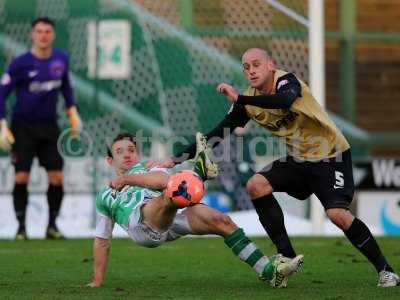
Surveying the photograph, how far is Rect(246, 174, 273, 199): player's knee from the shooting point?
25.2 feet

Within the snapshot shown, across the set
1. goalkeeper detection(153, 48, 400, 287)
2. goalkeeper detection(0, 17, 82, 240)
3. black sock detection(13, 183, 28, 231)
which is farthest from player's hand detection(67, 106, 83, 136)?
goalkeeper detection(153, 48, 400, 287)

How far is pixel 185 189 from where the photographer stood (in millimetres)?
6656

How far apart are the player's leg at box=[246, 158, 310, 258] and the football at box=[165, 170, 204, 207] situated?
1.07 m

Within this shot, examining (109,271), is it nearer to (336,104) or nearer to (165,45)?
(165,45)

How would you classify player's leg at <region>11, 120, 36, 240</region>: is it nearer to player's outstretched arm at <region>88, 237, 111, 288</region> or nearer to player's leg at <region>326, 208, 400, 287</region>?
player's outstretched arm at <region>88, 237, 111, 288</region>

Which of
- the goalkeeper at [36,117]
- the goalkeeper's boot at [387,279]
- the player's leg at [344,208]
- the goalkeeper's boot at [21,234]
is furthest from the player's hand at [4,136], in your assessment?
the goalkeeper's boot at [387,279]

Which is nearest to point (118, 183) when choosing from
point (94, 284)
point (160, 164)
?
point (160, 164)

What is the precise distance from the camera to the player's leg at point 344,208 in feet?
24.6

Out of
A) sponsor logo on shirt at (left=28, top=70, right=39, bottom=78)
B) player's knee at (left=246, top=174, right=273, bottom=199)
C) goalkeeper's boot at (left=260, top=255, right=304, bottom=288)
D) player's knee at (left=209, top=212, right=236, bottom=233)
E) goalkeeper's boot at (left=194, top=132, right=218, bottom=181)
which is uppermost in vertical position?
sponsor logo on shirt at (left=28, top=70, right=39, bottom=78)

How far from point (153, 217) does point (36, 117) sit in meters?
5.85

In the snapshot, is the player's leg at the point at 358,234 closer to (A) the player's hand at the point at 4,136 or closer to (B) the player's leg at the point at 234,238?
(B) the player's leg at the point at 234,238

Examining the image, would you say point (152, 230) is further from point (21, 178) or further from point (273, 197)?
point (21, 178)

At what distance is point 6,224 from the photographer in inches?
556

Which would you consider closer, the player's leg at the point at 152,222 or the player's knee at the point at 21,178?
the player's leg at the point at 152,222
